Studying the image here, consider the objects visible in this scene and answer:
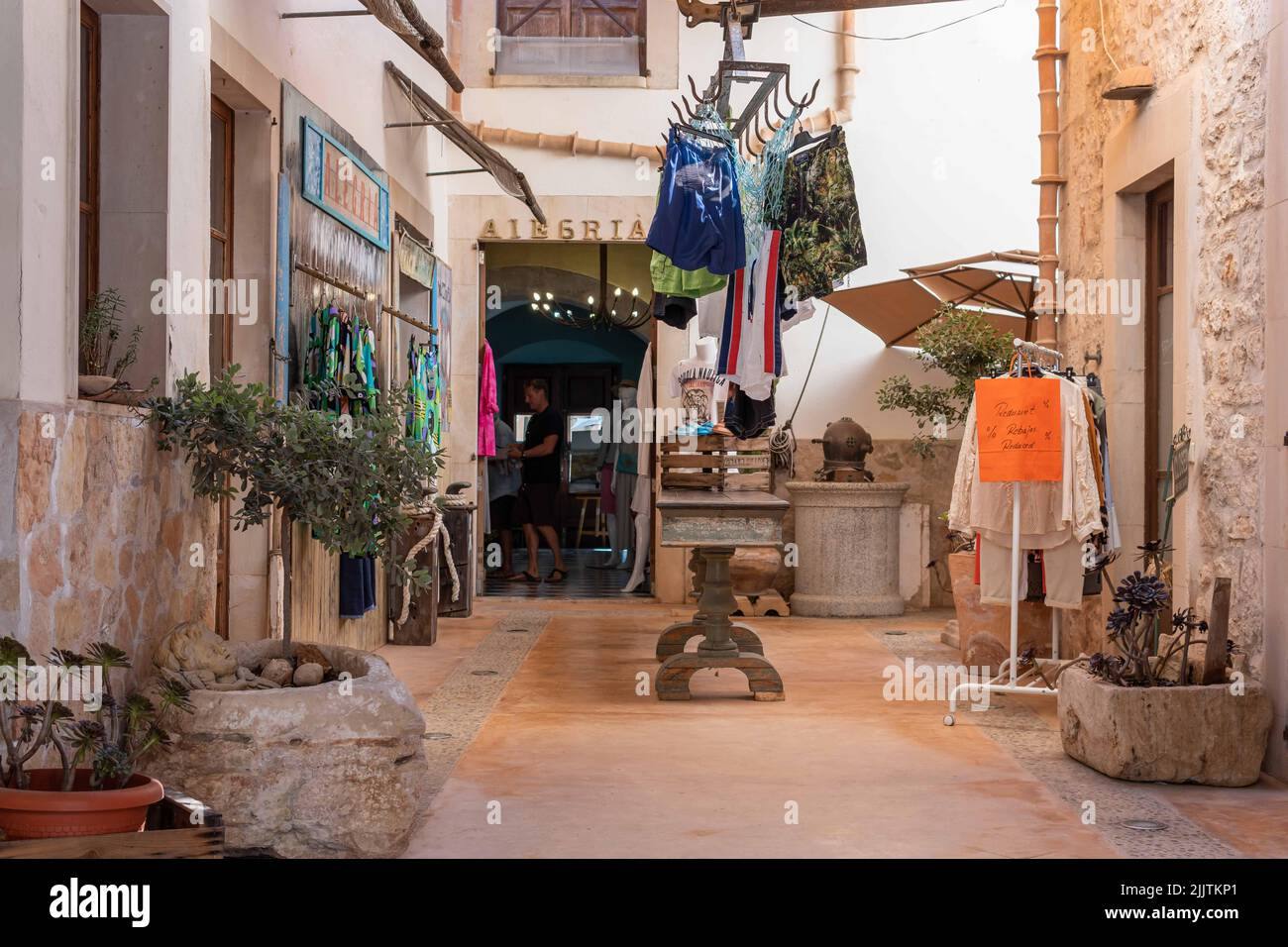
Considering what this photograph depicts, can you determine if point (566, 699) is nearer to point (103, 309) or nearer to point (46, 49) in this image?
point (103, 309)

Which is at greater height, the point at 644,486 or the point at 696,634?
the point at 644,486

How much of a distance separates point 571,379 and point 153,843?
43.7 feet

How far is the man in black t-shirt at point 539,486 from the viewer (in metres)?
11.2

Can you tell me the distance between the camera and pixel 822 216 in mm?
6102

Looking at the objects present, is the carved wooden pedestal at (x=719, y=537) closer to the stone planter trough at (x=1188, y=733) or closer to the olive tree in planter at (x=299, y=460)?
the stone planter trough at (x=1188, y=733)

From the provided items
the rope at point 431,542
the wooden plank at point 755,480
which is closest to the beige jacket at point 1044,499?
the wooden plank at point 755,480

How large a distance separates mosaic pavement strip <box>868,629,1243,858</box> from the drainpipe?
79.7 inches

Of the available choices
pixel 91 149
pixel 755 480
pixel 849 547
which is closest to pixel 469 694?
pixel 91 149

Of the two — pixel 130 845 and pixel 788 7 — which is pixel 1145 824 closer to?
pixel 130 845

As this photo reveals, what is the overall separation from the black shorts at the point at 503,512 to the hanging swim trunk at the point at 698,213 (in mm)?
5903

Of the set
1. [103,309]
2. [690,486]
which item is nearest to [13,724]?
[103,309]

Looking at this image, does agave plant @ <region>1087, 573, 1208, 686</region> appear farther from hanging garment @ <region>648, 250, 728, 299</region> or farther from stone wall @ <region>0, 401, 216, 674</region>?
stone wall @ <region>0, 401, 216, 674</region>

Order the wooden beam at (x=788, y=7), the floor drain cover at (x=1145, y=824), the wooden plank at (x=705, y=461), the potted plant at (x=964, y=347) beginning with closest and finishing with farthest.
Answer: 1. the floor drain cover at (x=1145, y=824)
2. the wooden beam at (x=788, y=7)
3. the potted plant at (x=964, y=347)
4. the wooden plank at (x=705, y=461)

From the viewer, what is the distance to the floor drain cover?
3.86m
